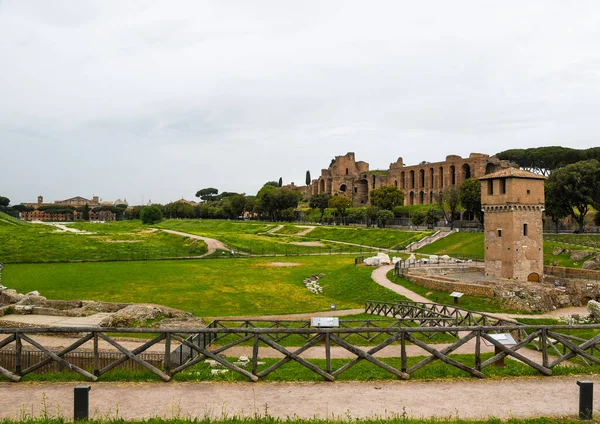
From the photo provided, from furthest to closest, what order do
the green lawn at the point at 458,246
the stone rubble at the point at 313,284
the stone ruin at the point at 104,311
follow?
the green lawn at the point at 458,246
the stone rubble at the point at 313,284
the stone ruin at the point at 104,311

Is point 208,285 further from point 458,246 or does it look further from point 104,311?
point 458,246

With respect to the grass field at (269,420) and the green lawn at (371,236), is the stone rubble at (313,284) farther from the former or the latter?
the grass field at (269,420)

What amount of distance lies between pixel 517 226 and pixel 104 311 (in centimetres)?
2761

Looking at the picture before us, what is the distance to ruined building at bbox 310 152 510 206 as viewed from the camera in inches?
3863

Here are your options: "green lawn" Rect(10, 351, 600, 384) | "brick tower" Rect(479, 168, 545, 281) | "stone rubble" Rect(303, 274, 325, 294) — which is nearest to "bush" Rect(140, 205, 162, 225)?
"stone rubble" Rect(303, 274, 325, 294)

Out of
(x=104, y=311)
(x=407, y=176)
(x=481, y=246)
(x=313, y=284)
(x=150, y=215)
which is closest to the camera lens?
(x=104, y=311)

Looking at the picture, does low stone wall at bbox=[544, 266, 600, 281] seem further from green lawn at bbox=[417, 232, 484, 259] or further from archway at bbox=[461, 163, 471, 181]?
archway at bbox=[461, 163, 471, 181]

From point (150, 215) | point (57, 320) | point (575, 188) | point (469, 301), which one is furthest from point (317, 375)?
point (150, 215)

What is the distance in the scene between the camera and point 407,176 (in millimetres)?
117938

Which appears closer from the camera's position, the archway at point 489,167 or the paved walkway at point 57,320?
the paved walkway at point 57,320

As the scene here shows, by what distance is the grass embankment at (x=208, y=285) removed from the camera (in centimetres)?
3212

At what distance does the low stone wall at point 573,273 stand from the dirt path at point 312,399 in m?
26.3

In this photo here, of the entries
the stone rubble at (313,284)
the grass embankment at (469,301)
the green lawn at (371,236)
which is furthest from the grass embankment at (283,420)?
the green lawn at (371,236)

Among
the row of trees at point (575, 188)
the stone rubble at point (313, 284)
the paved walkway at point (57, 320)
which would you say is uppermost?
the row of trees at point (575, 188)
